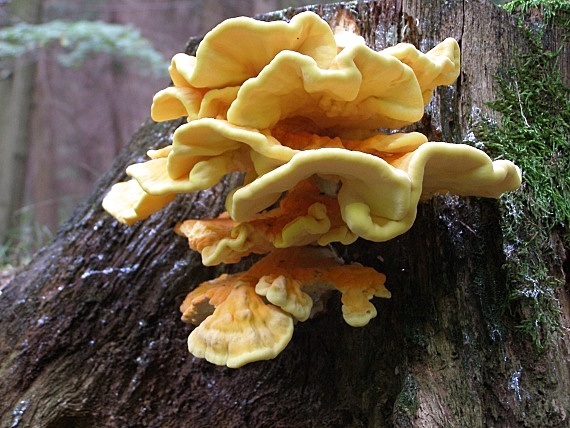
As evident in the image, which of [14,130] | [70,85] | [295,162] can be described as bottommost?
[70,85]

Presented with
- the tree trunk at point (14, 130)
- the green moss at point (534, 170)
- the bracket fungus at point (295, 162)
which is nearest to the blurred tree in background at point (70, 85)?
the tree trunk at point (14, 130)

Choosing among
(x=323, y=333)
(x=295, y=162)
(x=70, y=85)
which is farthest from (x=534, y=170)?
(x=70, y=85)

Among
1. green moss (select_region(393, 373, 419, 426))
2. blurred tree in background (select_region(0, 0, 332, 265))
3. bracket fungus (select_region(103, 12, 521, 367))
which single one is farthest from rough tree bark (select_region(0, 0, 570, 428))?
blurred tree in background (select_region(0, 0, 332, 265))

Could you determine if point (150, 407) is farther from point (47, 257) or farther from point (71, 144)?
point (71, 144)

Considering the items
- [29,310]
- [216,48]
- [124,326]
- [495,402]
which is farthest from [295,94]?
[29,310]

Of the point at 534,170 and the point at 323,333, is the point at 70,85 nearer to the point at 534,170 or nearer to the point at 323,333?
the point at 323,333

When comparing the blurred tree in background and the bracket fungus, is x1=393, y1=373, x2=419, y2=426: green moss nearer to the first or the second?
the bracket fungus

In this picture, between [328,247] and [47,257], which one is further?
[47,257]
